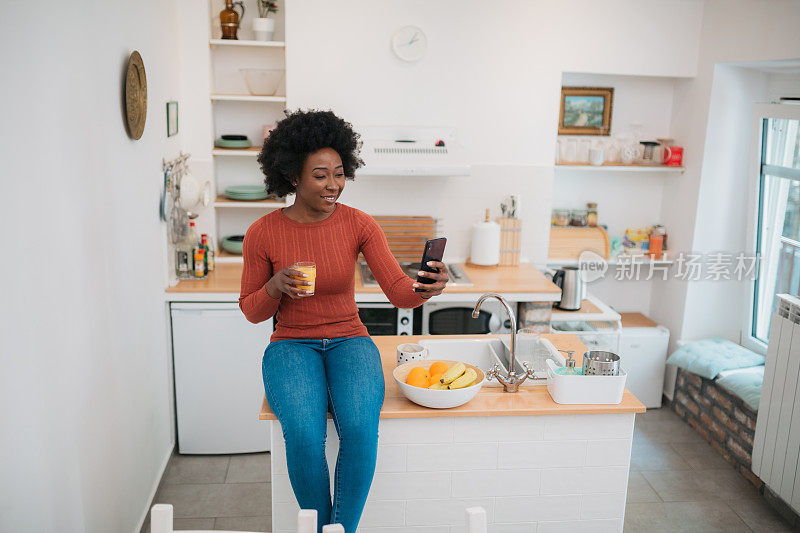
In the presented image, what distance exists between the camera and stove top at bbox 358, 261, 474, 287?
3839 mm

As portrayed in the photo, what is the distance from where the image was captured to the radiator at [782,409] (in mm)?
3045

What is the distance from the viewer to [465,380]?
2.31 metres

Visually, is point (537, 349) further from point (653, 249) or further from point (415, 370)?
point (653, 249)

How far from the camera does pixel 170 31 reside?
3705 mm

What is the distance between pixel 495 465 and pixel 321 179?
110 centimetres

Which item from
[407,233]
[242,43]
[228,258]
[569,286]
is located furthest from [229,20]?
[569,286]

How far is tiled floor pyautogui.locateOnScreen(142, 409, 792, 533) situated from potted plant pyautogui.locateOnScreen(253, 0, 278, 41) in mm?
2329

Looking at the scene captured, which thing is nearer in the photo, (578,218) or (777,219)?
(777,219)

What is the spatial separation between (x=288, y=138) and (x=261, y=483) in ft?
6.49

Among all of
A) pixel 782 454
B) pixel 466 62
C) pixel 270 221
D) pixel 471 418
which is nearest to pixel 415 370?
pixel 471 418

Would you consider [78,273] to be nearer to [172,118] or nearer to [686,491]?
[172,118]

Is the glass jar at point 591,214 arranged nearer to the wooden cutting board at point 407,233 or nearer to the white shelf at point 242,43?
the wooden cutting board at point 407,233

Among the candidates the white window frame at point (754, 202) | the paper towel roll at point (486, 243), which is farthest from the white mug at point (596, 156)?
the white window frame at point (754, 202)

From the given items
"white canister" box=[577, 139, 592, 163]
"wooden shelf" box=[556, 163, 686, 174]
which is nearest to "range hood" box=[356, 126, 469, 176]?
"wooden shelf" box=[556, 163, 686, 174]
